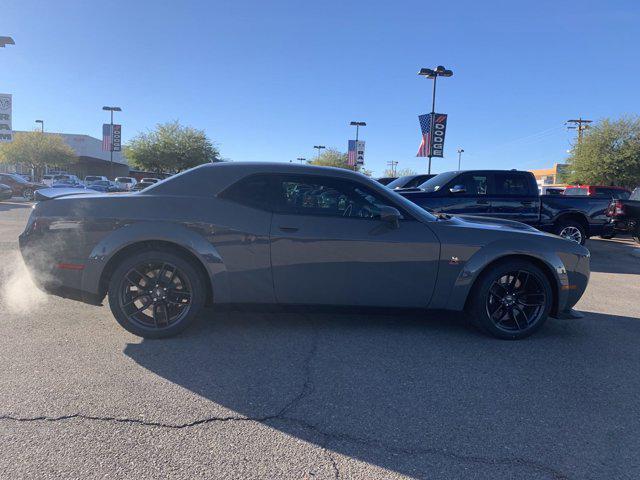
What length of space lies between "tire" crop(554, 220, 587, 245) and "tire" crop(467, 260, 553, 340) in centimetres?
727

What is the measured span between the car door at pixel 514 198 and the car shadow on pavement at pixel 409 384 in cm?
510

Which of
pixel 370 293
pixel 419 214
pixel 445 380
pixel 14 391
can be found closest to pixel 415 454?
pixel 445 380

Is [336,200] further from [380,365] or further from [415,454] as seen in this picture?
[415,454]

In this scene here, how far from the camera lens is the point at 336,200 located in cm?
425

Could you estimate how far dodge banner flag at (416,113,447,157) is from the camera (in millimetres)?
19875

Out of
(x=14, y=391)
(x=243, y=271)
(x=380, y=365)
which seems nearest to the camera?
(x=14, y=391)

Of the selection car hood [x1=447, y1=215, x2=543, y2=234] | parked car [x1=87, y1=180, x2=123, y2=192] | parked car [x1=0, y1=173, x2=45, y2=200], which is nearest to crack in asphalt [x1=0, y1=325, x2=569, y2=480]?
car hood [x1=447, y1=215, x2=543, y2=234]

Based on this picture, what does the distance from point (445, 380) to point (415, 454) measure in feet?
3.33

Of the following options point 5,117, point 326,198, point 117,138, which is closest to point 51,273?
point 326,198

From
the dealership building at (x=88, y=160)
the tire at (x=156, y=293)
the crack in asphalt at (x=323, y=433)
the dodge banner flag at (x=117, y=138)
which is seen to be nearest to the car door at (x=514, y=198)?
the tire at (x=156, y=293)

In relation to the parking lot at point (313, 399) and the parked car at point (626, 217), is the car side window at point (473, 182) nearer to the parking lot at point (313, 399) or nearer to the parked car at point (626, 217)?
the parked car at point (626, 217)

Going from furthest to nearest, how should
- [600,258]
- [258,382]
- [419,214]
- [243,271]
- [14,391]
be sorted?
[600,258] < [419,214] < [243,271] < [258,382] < [14,391]

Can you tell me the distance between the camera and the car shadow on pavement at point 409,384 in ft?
8.61

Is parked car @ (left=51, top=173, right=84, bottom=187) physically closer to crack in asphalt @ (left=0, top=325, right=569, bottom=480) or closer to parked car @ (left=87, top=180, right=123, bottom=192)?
parked car @ (left=87, top=180, right=123, bottom=192)
